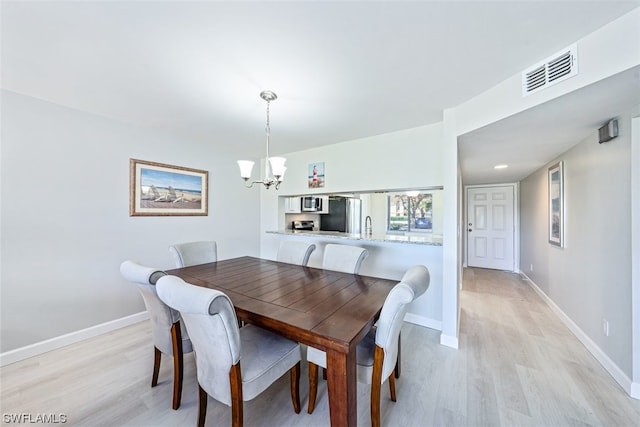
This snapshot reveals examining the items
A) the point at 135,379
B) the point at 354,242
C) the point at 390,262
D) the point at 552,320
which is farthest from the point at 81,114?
the point at 552,320

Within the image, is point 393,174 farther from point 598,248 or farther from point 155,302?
point 155,302

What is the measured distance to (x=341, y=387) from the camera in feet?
3.51

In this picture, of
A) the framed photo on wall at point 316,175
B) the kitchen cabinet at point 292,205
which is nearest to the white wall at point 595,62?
the framed photo on wall at point 316,175

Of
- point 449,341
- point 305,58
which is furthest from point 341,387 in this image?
point 305,58

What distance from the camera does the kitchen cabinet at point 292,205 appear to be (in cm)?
436

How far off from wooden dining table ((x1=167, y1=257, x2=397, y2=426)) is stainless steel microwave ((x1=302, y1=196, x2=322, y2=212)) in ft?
6.42

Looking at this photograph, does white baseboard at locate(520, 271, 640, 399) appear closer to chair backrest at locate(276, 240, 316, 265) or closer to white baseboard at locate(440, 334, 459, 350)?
white baseboard at locate(440, 334, 459, 350)

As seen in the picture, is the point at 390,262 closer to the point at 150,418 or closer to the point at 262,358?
the point at 262,358

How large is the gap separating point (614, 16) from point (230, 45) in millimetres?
2064

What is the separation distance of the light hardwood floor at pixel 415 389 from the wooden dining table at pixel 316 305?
67 centimetres

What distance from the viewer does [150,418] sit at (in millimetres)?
1481

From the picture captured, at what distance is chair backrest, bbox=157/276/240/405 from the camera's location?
1.05 metres

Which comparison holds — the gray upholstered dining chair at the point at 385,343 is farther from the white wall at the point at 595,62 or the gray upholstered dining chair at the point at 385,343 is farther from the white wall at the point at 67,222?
the white wall at the point at 67,222

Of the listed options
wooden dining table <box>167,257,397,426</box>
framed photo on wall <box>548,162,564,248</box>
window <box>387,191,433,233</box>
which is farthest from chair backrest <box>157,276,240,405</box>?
window <box>387,191,433,233</box>
